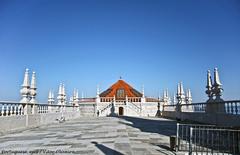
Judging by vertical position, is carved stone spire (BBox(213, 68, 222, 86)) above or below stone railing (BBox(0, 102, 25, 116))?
above

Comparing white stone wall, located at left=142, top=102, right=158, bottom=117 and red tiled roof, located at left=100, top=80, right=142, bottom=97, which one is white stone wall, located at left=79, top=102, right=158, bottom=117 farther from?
red tiled roof, located at left=100, top=80, right=142, bottom=97

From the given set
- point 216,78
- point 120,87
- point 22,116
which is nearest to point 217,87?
point 216,78

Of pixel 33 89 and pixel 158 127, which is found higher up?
pixel 33 89

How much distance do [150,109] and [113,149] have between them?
32.2m

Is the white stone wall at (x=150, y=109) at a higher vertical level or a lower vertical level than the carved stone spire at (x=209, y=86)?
lower

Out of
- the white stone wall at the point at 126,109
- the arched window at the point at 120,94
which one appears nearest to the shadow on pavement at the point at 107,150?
the white stone wall at the point at 126,109

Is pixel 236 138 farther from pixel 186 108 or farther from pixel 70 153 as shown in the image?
pixel 186 108

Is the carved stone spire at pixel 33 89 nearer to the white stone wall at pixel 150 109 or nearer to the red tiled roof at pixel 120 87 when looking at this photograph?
the white stone wall at pixel 150 109

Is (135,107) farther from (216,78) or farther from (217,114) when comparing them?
(217,114)

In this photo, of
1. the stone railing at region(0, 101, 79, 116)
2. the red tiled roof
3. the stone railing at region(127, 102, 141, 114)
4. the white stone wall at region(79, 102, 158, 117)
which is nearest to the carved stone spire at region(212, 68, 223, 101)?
the stone railing at region(0, 101, 79, 116)

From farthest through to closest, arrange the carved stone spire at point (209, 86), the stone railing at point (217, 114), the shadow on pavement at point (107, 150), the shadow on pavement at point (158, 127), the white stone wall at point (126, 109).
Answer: the white stone wall at point (126, 109) < the carved stone spire at point (209, 86) < the shadow on pavement at point (158, 127) < the stone railing at point (217, 114) < the shadow on pavement at point (107, 150)

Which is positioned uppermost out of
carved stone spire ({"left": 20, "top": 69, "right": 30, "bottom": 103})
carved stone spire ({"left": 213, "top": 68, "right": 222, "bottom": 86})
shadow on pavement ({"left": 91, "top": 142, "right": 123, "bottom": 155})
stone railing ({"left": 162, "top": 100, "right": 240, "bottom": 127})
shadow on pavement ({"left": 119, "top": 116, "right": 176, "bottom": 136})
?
carved stone spire ({"left": 213, "top": 68, "right": 222, "bottom": 86})

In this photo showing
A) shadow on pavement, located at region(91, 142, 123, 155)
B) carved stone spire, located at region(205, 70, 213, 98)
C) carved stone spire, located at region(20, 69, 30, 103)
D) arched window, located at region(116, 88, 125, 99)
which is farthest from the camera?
arched window, located at region(116, 88, 125, 99)

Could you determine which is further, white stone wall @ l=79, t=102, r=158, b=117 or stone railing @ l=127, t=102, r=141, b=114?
stone railing @ l=127, t=102, r=141, b=114
